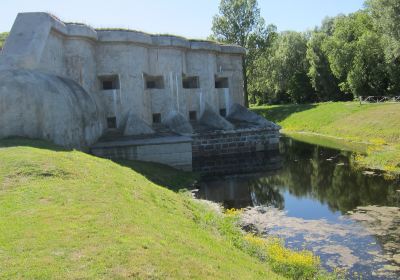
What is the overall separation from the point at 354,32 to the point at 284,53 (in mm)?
12466

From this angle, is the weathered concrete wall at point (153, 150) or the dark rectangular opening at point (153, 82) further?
the dark rectangular opening at point (153, 82)

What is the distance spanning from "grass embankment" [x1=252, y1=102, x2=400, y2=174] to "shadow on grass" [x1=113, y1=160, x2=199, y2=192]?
28.9 ft

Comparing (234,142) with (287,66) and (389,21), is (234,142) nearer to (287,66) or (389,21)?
(389,21)

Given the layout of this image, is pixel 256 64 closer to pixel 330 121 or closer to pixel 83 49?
pixel 330 121

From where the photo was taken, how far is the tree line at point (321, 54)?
4006cm

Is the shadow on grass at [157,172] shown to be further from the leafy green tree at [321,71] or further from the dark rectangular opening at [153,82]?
the leafy green tree at [321,71]

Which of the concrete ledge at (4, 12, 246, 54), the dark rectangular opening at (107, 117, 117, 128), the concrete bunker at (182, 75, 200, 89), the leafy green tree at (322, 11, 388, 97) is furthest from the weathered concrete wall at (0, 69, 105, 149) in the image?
the leafy green tree at (322, 11, 388, 97)

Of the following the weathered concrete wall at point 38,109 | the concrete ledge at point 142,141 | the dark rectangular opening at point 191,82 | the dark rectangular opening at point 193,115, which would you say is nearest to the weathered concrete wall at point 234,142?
the concrete ledge at point 142,141

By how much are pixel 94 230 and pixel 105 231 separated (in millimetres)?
192

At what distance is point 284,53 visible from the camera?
192 ft

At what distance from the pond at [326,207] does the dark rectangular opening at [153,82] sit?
28.3ft

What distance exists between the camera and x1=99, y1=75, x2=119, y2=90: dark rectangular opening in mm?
26089

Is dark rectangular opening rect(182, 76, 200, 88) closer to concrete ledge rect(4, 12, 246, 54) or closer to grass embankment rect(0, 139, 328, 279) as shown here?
concrete ledge rect(4, 12, 246, 54)

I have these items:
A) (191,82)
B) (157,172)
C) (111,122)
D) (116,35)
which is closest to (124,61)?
(116,35)
